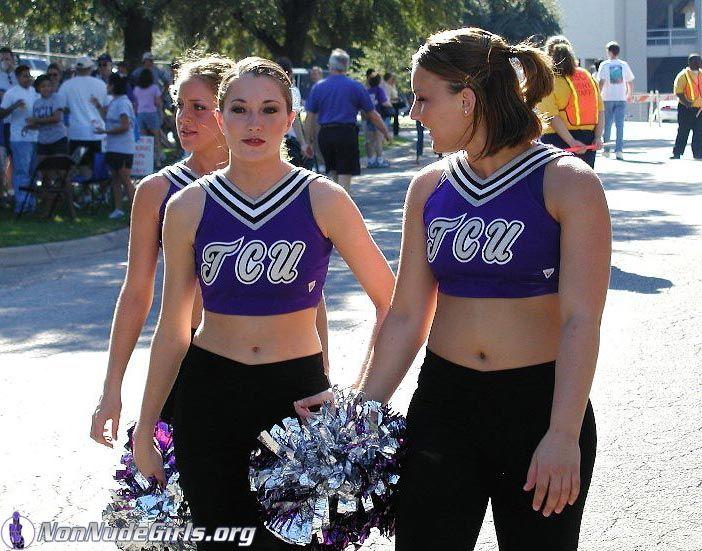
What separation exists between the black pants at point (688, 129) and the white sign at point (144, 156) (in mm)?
10961

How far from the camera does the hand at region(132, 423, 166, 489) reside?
3.51 meters

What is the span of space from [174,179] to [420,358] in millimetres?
4022

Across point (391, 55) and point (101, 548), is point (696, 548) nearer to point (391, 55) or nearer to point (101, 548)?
point (101, 548)

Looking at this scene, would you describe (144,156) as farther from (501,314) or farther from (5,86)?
(501,314)

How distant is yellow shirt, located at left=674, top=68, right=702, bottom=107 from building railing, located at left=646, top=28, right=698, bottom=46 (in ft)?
171

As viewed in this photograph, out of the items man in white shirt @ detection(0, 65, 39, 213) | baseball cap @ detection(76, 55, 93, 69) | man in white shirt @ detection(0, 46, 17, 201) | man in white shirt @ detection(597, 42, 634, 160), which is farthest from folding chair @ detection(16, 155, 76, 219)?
man in white shirt @ detection(597, 42, 634, 160)

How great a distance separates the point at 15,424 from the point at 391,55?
39101 millimetres

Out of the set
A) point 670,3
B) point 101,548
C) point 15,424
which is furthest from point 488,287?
point 670,3

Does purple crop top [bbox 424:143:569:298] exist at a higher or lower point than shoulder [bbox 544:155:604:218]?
lower

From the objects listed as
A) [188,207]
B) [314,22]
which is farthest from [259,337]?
[314,22]

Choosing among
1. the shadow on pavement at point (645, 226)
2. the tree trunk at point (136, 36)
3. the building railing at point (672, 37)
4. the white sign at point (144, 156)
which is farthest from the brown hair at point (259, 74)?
the building railing at point (672, 37)

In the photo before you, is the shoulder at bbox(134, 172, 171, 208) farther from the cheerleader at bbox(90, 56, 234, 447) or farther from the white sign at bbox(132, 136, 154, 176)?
the white sign at bbox(132, 136, 154, 176)

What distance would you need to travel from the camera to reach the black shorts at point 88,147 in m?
17.0

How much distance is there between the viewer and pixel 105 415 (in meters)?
3.79
